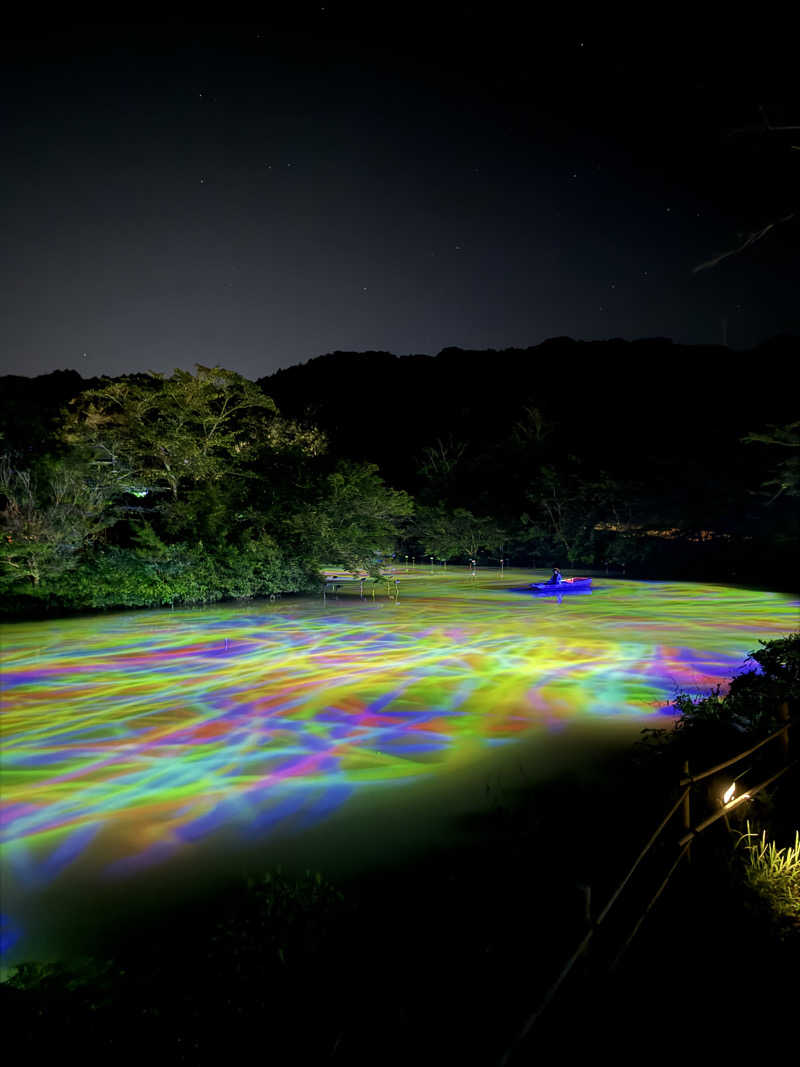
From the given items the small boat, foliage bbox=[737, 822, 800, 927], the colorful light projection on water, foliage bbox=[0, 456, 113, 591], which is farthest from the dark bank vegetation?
foliage bbox=[737, 822, 800, 927]

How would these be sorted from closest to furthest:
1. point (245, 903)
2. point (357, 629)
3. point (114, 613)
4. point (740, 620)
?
point (245, 903) < point (357, 629) < point (740, 620) < point (114, 613)

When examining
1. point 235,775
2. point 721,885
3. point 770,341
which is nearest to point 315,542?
point 235,775

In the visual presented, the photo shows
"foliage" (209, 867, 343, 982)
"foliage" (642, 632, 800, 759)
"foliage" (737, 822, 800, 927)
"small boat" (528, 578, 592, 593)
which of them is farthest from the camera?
"small boat" (528, 578, 592, 593)

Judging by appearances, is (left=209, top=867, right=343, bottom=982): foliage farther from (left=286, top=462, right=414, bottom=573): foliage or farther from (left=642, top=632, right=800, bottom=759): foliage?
(left=286, top=462, right=414, bottom=573): foliage

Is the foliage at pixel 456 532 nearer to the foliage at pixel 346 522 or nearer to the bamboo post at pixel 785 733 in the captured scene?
the foliage at pixel 346 522

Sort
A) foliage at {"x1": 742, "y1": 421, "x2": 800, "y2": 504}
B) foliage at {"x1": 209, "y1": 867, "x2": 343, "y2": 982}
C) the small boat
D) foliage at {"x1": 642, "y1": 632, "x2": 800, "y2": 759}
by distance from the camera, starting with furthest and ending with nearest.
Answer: foliage at {"x1": 742, "y1": 421, "x2": 800, "y2": 504}, the small boat, foliage at {"x1": 642, "y1": 632, "x2": 800, "y2": 759}, foliage at {"x1": 209, "y1": 867, "x2": 343, "y2": 982}

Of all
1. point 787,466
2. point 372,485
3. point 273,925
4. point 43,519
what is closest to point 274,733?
point 273,925

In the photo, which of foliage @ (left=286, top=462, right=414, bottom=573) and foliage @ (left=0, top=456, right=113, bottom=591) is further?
foliage @ (left=286, top=462, right=414, bottom=573)

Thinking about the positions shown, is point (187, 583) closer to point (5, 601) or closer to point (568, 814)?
point (5, 601)
